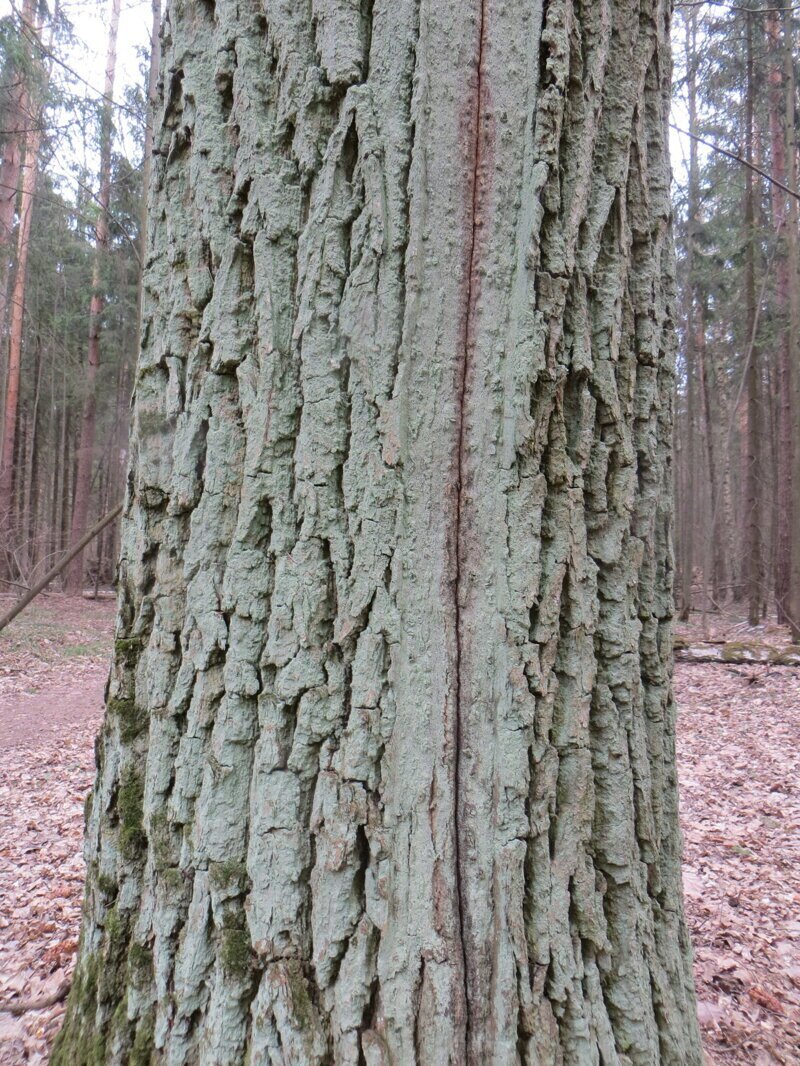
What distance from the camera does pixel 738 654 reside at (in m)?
9.05

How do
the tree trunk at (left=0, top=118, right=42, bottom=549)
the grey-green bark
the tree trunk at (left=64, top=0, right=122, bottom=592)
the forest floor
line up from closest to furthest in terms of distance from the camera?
the grey-green bark, the forest floor, the tree trunk at (left=0, top=118, right=42, bottom=549), the tree trunk at (left=64, top=0, right=122, bottom=592)

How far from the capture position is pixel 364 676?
120 centimetres

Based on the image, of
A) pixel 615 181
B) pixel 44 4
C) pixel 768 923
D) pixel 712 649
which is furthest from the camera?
pixel 44 4

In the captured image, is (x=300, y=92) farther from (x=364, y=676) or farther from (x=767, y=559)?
(x=767, y=559)

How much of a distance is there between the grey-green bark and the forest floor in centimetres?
76

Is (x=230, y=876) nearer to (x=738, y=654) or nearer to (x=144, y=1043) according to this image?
(x=144, y=1043)

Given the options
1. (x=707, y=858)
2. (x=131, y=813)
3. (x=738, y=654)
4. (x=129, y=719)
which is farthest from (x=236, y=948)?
(x=738, y=654)

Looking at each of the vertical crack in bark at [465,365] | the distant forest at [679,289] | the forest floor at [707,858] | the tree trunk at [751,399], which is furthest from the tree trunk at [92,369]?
the vertical crack in bark at [465,365]

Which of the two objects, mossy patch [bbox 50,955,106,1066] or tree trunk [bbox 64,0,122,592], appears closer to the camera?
mossy patch [bbox 50,955,106,1066]

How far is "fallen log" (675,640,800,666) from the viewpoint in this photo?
8688 mm

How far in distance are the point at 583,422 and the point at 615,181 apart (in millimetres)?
487

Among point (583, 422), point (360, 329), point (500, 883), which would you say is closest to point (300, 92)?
point (360, 329)

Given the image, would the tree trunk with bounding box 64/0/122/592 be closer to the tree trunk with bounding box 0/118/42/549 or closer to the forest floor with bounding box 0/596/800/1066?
the tree trunk with bounding box 0/118/42/549

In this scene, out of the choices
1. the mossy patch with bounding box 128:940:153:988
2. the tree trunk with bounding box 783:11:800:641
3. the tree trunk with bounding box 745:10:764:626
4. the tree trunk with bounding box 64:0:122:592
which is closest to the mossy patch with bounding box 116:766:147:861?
the mossy patch with bounding box 128:940:153:988
